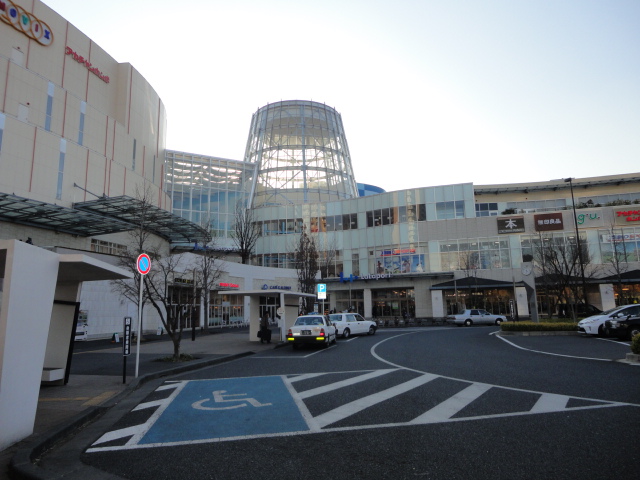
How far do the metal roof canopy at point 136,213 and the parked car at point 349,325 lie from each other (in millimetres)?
13737

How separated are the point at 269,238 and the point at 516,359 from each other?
158 feet

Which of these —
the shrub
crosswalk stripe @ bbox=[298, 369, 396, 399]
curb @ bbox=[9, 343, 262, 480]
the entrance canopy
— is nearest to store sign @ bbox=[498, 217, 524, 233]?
the entrance canopy

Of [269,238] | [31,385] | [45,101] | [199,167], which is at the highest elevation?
[199,167]

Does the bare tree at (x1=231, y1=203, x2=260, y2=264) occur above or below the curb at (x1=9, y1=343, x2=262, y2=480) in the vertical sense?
above

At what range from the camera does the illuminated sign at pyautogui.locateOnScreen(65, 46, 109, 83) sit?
33.6m

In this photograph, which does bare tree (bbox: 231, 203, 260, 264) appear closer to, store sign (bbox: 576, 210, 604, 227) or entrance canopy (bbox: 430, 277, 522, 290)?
entrance canopy (bbox: 430, 277, 522, 290)

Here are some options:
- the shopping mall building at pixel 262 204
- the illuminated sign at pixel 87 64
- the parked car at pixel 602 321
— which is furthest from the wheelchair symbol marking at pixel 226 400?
the illuminated sign at pixel 87 64

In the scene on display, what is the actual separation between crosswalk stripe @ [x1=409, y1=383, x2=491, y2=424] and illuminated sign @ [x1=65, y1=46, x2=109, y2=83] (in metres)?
37.1

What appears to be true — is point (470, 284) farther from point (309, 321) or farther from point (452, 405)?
point (452, 405)

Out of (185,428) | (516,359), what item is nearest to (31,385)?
(185,428)

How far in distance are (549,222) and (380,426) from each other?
165ft

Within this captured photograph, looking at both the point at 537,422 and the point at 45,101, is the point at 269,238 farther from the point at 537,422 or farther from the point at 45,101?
the point at 537,422

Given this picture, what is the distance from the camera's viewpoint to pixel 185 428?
22.6 ft

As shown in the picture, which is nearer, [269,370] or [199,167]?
[269,370]
